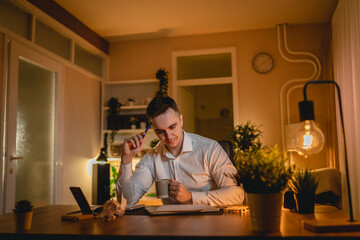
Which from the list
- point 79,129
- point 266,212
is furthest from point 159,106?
point 79,129

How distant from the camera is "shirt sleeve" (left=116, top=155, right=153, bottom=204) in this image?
183 centimetres

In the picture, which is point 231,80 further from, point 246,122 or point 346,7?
point 346,7

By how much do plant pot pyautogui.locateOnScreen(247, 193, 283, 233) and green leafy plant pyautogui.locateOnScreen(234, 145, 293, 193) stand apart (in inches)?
0.7

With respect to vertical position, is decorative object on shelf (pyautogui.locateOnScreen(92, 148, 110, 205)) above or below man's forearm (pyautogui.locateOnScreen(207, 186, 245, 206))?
below

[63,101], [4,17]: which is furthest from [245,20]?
[4,17]

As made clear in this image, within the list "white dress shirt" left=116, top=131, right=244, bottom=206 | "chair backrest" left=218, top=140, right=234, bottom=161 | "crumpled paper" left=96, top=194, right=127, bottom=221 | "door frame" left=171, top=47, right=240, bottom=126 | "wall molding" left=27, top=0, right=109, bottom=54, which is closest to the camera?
"crumpled paper" left=96, top=194, right=127, bottom=221

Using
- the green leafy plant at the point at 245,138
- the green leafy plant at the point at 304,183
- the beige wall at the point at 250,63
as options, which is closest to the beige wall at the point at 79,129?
the beige wall at the point at 250,63

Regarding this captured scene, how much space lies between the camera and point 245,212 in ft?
4.49

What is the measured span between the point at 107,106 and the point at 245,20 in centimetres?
245

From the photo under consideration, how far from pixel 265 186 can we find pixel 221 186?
77cm

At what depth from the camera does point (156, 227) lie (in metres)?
1.07

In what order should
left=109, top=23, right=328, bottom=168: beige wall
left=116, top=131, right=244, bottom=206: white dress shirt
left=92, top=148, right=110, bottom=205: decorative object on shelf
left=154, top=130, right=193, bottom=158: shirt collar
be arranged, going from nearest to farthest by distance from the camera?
1. left=116, top=131, right=244, bottom=206: white dress shirt
2. left=154, top=130, right=193, bottom=158: shirt collar
3. left=92, top=148, right=110, bottom=205: decorative object on shelf
4. left=109, top=23, right=328, bottom=168: beige wall

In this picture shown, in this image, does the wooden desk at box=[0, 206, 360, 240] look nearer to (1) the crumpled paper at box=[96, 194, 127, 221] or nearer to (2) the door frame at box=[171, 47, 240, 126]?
(1) the crumpled paper at box=[96, 194, 127, 221]

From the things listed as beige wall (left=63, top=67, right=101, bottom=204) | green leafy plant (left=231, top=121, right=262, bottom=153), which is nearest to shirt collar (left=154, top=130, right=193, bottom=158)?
green leafy plant (left=231, top=121, right=262, bottom=153)
